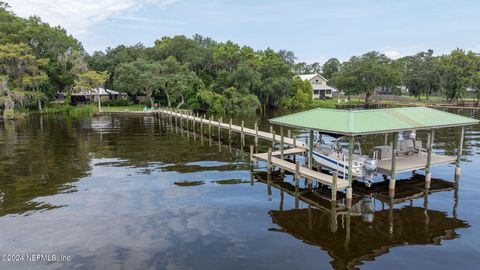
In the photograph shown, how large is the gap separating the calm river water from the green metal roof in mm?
3664

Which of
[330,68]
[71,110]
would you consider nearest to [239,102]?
[71,110]

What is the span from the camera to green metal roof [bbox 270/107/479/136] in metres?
16.8

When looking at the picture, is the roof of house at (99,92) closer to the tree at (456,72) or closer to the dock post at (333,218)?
the dock post at (333,218)

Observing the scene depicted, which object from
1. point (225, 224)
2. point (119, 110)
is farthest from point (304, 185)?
point (119, 110)

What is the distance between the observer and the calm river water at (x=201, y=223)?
1209cm

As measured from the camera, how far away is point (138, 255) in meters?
12.3

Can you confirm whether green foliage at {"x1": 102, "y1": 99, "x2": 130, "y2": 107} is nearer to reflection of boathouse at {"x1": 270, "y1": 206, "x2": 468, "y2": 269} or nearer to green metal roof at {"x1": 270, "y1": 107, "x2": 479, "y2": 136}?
green metal roof at {"x1": 270, "y1": 107, "x2": 479, "y2": 136}

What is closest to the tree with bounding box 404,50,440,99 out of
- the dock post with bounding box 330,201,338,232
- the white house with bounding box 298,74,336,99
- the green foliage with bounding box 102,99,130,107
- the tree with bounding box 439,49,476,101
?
the tree with bounding box 439,49,476,101

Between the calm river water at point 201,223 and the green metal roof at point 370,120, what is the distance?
3.66 metres

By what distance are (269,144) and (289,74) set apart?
49.0 meters

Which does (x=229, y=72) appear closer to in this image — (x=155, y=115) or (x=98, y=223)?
(x=155, y=115)

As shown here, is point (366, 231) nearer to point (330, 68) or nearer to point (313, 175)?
point (313, 175)

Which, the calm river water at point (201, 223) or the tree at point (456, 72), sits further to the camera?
the tree at point (456, 72)

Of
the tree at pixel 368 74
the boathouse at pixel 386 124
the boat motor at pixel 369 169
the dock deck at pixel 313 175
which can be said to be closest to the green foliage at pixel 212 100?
the tree at pixel 368 74
